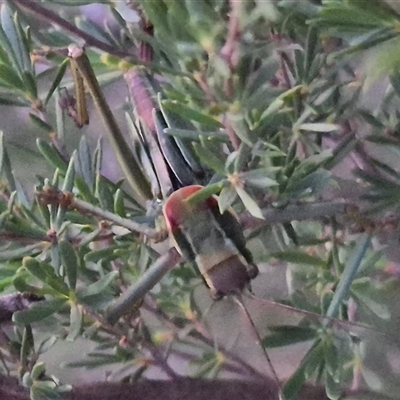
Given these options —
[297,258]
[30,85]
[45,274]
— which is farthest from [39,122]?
[297,258]

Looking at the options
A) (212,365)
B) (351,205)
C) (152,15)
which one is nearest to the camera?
(152,15)

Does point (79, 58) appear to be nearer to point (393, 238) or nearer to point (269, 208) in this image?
point (269, 208)

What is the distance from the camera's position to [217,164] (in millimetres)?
332

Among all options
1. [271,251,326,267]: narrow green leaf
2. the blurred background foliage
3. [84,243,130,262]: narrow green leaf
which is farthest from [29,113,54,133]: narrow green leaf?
[271,251,326,267]: narrow green leaf

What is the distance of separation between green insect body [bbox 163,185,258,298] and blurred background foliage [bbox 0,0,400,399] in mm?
20

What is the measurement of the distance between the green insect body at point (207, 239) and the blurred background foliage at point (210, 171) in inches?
0.8

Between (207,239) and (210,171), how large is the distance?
57mm

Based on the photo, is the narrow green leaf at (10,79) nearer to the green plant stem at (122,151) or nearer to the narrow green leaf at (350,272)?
the green plant stem at (122,151)

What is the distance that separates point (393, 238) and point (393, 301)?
0.44 ft

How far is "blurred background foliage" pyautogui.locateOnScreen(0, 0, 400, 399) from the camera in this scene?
309 millimetres

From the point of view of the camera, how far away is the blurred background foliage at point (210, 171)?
1.01ft

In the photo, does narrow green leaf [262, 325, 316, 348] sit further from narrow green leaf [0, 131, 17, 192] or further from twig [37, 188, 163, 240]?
narrow green leaf [0, 131, 17, 192]

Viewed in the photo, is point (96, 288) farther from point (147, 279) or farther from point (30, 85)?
point (30, 85)

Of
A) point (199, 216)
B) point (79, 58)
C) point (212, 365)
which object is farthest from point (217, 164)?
point (212, 365)
